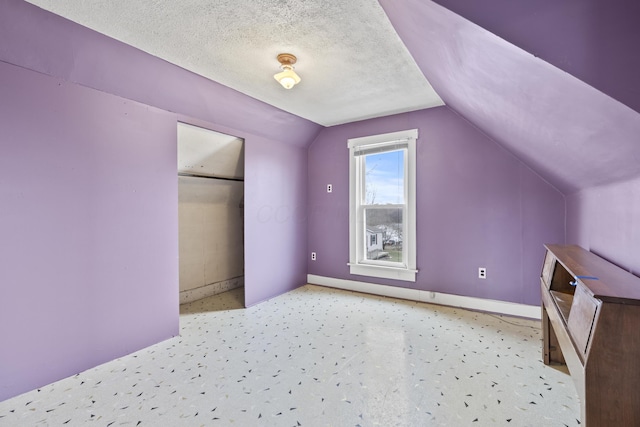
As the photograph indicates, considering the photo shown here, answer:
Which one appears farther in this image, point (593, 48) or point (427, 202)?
point (427, 202)

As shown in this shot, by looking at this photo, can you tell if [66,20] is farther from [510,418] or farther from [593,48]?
[510,418]

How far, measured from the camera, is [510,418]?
1585mm

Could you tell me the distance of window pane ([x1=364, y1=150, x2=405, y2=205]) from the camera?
3.73 meters

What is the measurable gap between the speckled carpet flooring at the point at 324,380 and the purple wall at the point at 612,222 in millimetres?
923

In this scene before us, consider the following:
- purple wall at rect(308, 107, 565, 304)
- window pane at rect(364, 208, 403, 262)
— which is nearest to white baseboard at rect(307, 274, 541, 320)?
purple wall at rect(308, 107, 565, 304)

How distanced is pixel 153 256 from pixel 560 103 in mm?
2960

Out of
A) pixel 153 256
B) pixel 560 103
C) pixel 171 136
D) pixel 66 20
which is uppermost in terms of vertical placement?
pixel 66 20

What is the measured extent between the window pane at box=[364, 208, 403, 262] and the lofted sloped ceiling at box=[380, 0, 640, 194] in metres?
1.85

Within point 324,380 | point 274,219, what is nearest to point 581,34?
point 324,380

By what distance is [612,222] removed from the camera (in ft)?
5.41

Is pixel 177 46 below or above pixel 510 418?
above

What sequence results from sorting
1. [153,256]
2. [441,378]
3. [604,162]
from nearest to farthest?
1. [604,162]
2. [441,378]
3. [153,256]

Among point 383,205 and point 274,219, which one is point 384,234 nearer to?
point 383,205

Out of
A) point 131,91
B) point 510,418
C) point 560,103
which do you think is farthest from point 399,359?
point 131,91
